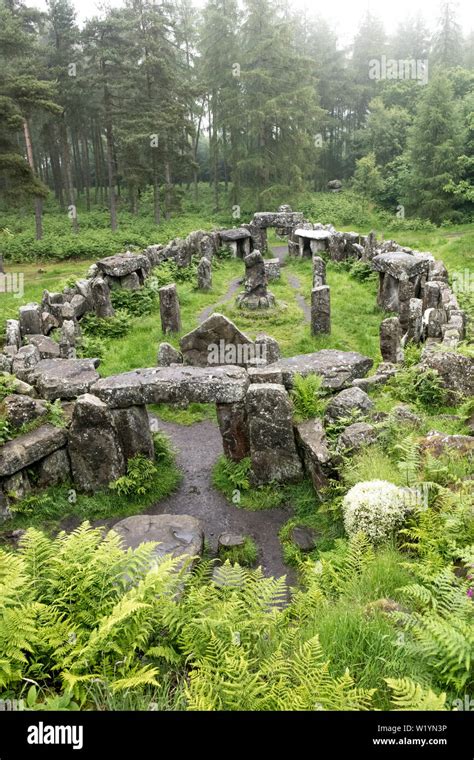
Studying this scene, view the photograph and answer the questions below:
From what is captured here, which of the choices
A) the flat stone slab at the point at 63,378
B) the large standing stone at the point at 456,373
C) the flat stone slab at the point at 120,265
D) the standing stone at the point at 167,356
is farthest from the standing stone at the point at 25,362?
the large standing stone at the point at 456,373

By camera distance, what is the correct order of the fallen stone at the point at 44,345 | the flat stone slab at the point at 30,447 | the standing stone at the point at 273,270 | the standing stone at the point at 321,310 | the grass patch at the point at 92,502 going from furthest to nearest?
1. the standing stone at the point at 273,270
2. the standing stone at the point at 321,310
3. the fallen stone at the point at 44,345
4. the grass patch at the point at 92,502
5. the flat stone slab at the point at 30,447

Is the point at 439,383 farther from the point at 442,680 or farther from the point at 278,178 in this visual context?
the point at 278,178

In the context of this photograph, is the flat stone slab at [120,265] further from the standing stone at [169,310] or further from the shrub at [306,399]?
the shrub at [306,399]

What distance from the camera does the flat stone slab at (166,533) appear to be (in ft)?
26.3

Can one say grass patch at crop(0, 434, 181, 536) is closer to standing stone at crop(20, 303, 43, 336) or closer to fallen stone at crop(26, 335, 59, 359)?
fallen stone at crop(26, 335, 59, 359)

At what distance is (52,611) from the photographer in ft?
13.8

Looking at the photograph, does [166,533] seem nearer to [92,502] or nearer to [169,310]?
[92,502]

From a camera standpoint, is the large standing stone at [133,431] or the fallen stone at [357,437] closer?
the fallen stone at [357,437]

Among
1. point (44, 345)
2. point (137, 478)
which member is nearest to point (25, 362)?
point (44, 345)

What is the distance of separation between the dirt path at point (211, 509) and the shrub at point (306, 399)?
1.85m

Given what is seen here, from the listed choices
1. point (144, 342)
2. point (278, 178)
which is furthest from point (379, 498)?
point (278, 178)

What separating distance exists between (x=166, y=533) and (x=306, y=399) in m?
3.77

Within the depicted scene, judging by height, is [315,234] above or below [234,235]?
below

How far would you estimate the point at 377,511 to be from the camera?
6.62m
